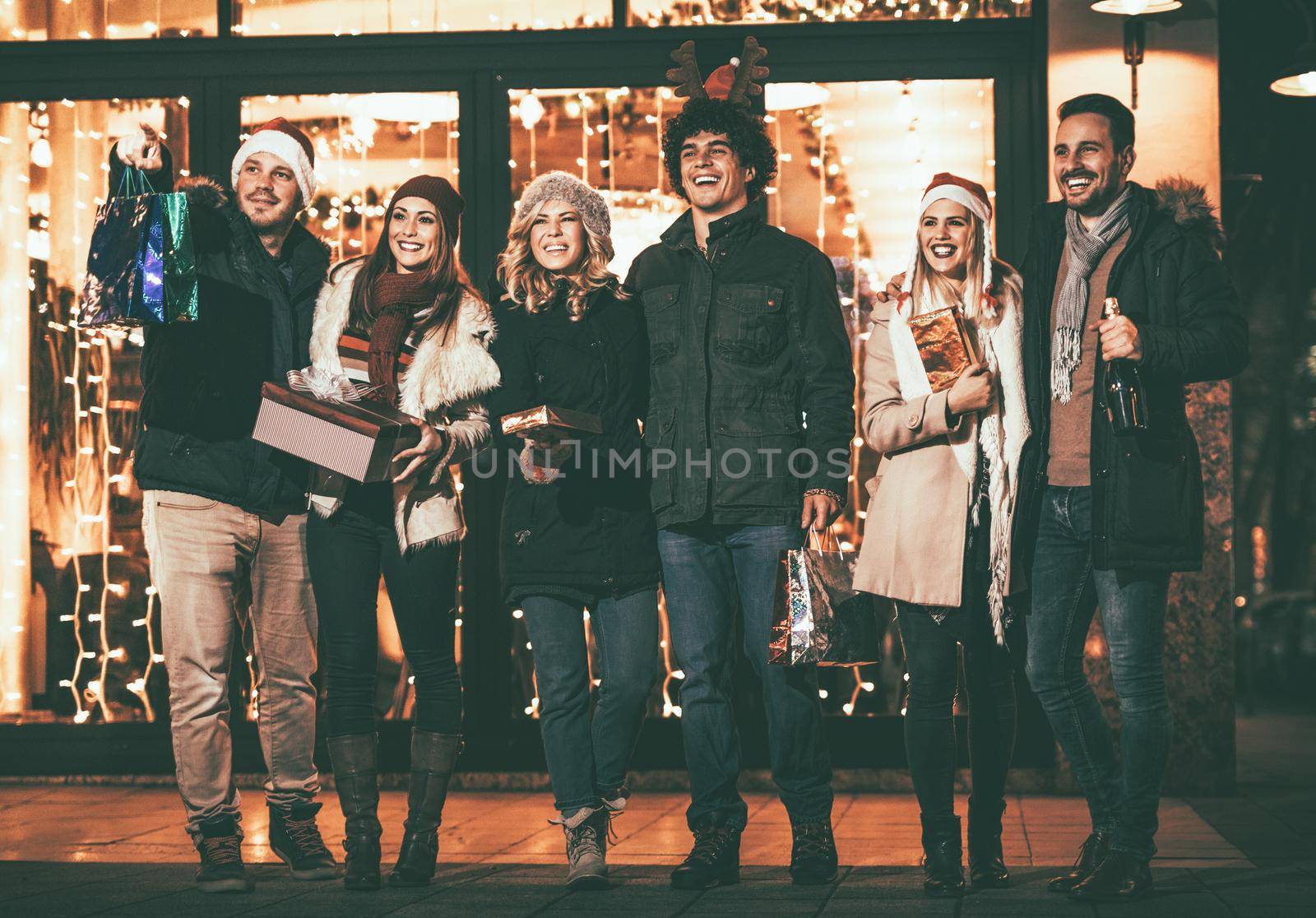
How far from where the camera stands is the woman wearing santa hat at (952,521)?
14.3 ft

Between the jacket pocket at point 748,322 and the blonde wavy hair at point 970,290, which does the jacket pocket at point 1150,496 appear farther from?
the jacket pocket at point 748,322

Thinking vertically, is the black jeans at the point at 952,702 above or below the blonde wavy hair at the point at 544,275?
below

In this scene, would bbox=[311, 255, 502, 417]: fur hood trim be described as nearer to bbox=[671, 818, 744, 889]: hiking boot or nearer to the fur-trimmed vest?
the fur-trimmed vest

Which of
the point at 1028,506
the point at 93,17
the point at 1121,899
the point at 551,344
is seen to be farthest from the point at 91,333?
the point at 1121,899

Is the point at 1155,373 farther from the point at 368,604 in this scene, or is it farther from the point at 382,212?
the point at 382,212

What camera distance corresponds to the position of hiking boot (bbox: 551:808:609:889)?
4418mm

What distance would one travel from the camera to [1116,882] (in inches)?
163

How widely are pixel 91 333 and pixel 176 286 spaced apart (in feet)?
8.50

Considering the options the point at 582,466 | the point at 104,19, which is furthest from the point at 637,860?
the point at 104,19

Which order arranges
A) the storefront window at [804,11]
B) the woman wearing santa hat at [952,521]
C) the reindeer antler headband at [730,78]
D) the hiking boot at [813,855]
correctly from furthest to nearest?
the storefront window at [804,11]
the reindeer antler headband at [730,78]
the hiking boot at [813,855]
the woman wearing santa hat at [952,521]

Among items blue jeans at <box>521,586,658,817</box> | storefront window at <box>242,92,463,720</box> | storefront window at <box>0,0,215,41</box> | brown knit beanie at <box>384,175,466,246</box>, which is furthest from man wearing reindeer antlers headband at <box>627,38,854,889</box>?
storefront window at <box>0,0,215,41</box>

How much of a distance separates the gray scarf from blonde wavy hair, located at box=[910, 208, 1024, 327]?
16 cm

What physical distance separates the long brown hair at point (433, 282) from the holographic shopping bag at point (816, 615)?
1205mm

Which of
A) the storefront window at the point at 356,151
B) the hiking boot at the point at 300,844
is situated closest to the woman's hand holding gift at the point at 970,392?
the hiking boot at the point at 300,844
